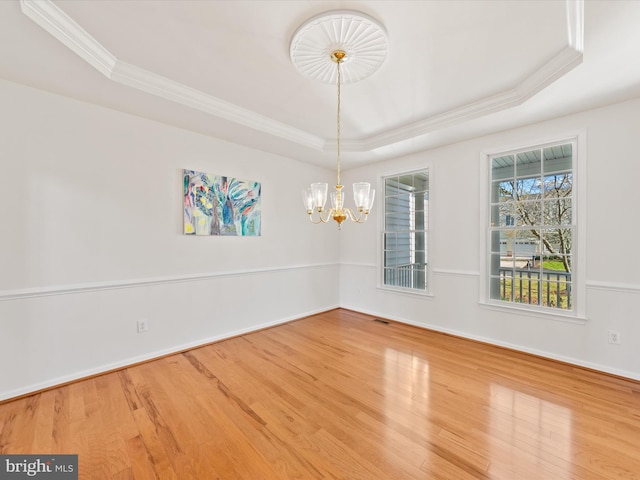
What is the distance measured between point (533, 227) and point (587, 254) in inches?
22.6

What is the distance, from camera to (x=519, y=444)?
185 centimetres

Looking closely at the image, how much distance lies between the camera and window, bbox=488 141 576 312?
10.4 ft

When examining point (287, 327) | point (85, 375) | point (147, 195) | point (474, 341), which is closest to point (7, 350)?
point (85, 375)

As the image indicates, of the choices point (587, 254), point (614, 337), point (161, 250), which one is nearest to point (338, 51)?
point (161, 250)

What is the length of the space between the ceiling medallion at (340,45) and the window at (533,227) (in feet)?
7.86

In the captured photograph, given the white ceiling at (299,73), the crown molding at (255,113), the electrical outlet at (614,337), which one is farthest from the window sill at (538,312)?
the crown molding at (255,113)

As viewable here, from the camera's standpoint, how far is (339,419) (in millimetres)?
2115

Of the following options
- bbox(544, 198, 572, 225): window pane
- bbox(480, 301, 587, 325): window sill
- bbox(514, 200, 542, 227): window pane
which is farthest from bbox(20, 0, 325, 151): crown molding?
bbox(480, 301, 587, 325): window sill

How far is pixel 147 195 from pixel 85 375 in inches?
75.0

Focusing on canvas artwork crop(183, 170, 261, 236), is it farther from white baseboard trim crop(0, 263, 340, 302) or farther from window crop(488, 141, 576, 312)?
window crop(488, 141, 576, 312)

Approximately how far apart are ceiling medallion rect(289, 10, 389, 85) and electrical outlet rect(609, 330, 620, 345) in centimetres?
347

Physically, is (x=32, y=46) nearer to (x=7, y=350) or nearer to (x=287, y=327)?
(x=7, y=350)

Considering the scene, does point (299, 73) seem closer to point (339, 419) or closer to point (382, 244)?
point (339, 419)

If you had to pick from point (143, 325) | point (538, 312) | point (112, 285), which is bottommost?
point (143, 325)
